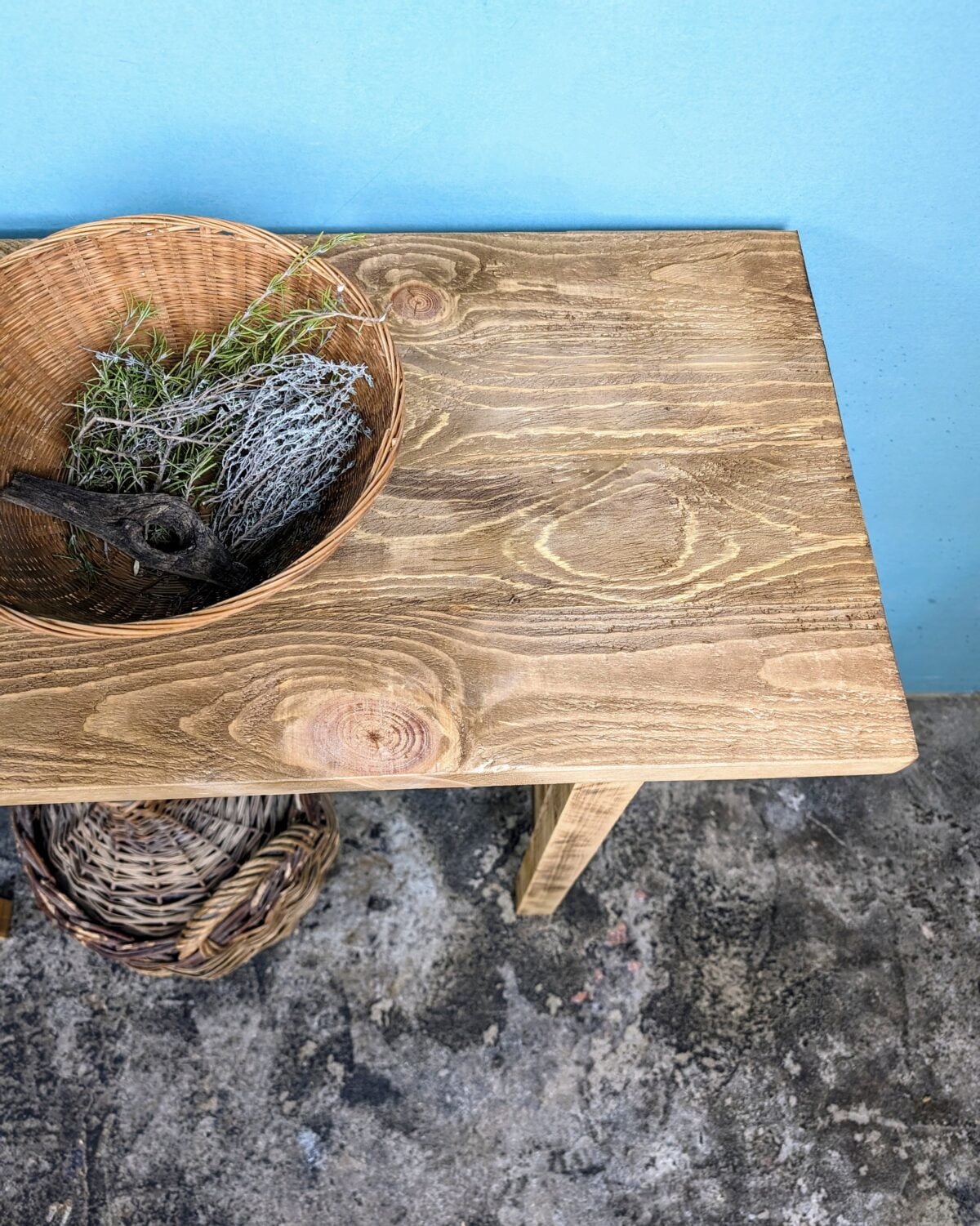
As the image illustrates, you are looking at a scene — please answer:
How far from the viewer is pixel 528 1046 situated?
1.35 meters

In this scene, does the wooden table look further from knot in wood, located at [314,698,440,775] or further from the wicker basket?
the wicker basket

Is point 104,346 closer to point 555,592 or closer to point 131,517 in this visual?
point 131,517

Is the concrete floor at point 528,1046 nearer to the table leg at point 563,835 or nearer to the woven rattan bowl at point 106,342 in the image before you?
the table leg at point 563,835

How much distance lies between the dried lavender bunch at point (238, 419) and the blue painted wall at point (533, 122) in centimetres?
16

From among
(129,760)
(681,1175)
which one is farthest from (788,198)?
(681,1175)

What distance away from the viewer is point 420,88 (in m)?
0.80

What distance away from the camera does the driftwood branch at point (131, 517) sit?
27.0 inches

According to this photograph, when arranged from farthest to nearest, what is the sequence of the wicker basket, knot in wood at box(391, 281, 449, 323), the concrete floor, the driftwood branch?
1. the concrete floor
2. the wicker basket
3. knot in wood at box(391, 281, 449, 323)
4. the driftwood branch

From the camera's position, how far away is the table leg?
0.93 meters

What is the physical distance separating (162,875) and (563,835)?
486 mm

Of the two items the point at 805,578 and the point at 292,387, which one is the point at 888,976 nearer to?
the point at 805,578

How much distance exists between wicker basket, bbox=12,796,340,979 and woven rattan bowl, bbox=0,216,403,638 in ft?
1.39

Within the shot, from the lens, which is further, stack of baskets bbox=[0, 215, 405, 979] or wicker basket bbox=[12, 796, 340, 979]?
wicker basket bbox=[12, 796, 340, 979]

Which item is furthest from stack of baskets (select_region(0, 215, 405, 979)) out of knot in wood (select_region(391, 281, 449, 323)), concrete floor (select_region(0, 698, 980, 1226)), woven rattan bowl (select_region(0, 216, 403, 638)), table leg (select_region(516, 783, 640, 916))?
concrete floor (select_region(0, 698, 980, 1226))
